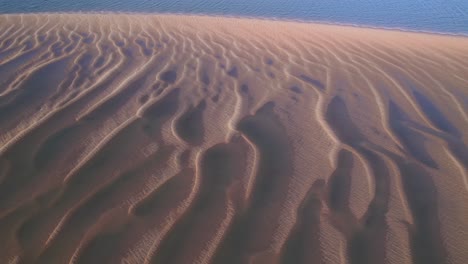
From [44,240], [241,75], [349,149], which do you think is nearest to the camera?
[44,240]

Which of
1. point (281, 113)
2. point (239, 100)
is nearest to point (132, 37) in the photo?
point (239, 100)

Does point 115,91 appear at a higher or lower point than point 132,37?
lower

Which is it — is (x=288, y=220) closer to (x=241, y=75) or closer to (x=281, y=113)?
(x=281, y=113)

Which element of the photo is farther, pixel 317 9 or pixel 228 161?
pixel 317 9

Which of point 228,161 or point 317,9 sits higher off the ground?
point 317,9

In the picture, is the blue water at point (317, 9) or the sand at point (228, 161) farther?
the blue water at point (317, 9)

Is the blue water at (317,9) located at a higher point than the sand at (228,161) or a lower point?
higher
